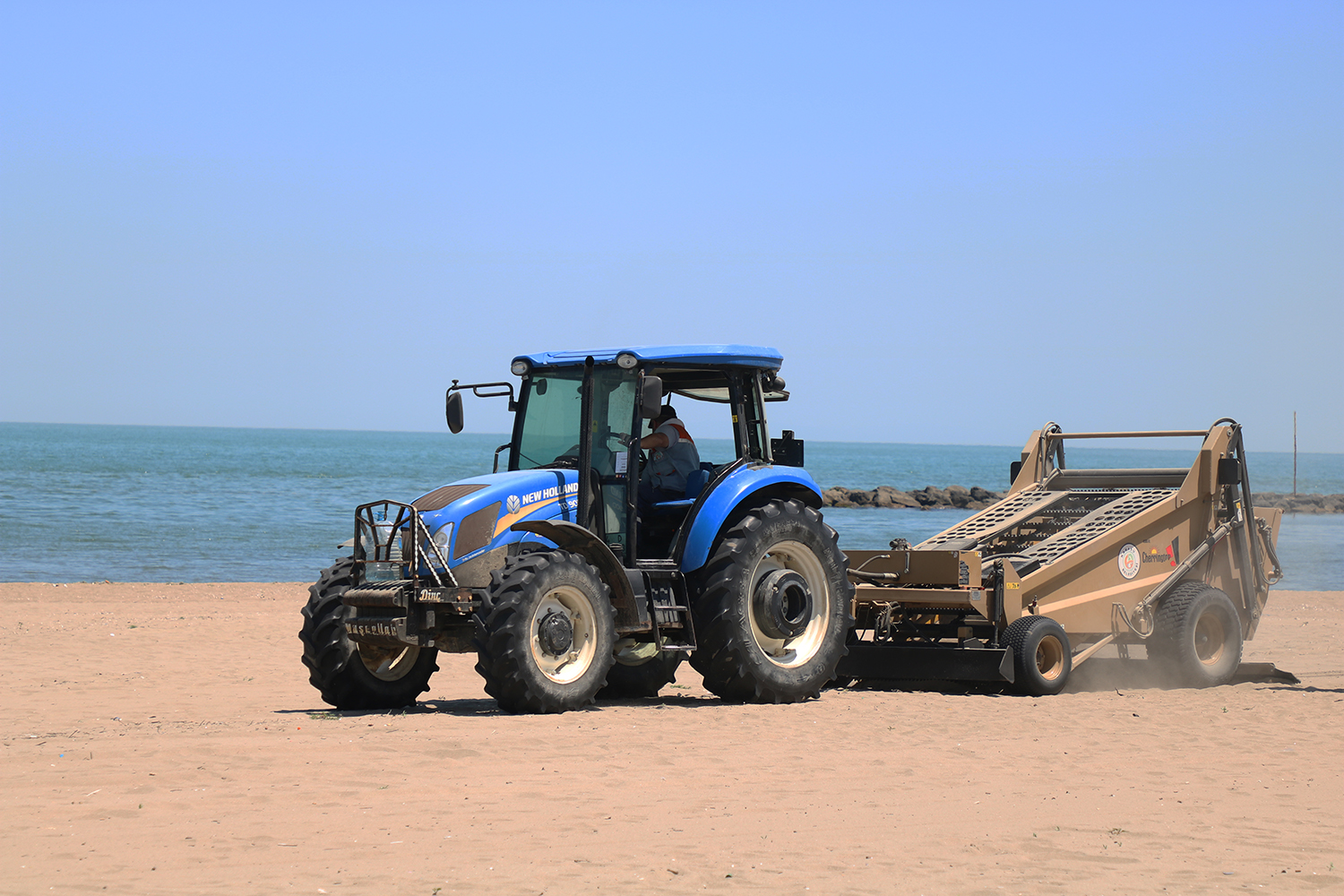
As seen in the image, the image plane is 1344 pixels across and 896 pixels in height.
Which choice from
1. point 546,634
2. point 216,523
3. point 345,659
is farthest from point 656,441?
point 216,523

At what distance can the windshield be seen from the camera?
10.3 metres

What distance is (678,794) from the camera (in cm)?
721

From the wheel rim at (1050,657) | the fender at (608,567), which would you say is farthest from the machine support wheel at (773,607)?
the wheel rim at (1050,657)

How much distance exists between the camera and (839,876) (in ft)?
18.8

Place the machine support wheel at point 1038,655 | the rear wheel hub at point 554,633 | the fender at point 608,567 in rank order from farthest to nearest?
the machine support wheel at point 1038,655 < the fender at point 608,567 < the rear wheel hub at point 554,633

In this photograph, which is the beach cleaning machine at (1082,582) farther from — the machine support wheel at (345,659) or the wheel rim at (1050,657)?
the machine support wheel at (345,659)

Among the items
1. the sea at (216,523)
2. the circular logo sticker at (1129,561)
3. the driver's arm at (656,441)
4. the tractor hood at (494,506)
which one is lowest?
the sea at (216,523)

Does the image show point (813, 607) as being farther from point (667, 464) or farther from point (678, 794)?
point (678, 794)

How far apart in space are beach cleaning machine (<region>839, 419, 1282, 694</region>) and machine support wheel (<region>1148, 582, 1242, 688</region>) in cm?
1

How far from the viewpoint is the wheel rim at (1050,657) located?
11359mm

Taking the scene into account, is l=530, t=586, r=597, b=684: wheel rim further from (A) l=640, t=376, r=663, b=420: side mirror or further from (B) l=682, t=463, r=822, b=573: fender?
(A) l=640, t=376, r=663, b=420: side mirror

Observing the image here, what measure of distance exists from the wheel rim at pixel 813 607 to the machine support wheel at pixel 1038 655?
150cm

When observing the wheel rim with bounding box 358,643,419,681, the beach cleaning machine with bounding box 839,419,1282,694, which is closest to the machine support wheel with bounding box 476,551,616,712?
the wheel rim with bounding box 358,643,419,681

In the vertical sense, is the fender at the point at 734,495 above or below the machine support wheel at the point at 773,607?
above
